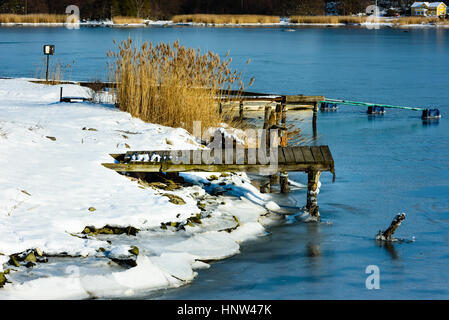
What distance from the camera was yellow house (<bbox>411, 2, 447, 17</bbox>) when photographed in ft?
384

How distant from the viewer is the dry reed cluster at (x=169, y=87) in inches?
483

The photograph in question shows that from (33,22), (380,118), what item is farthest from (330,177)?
(33,22)

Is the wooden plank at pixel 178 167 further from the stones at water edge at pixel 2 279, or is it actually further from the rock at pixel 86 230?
the stones at water edge at pixel 2 279

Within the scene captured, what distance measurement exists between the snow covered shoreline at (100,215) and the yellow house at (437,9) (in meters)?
113

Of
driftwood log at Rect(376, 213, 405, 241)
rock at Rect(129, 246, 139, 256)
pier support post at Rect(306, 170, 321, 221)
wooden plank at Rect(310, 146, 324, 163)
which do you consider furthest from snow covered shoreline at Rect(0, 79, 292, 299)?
driftwood log at Rect(376, 213, 405, 241)

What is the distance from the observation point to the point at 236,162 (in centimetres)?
910

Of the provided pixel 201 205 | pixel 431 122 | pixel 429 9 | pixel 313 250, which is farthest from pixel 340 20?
pixel 313 250

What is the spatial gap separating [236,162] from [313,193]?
1040mm

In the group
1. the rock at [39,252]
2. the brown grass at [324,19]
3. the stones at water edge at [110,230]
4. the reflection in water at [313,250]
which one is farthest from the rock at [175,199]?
the brown grass at [324,19]

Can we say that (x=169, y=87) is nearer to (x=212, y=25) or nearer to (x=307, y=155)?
(x=307, y=155)
